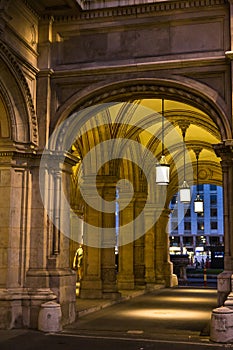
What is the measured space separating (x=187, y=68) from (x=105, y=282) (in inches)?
327

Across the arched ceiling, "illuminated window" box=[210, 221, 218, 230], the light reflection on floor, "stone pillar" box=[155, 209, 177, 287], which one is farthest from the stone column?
"illuminated window" box=[210, 221, 218, 230]

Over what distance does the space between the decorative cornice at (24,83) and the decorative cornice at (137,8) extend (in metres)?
1.97

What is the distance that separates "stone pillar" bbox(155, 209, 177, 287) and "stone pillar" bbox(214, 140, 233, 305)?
523 inches

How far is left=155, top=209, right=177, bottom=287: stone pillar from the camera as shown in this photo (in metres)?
24.7

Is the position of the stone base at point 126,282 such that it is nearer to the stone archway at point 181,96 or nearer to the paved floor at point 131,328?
the paved floor at point 131,328

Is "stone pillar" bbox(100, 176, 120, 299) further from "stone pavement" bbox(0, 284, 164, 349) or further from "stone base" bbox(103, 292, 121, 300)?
"stone pavement" bbox(0, 284, 164, 349)

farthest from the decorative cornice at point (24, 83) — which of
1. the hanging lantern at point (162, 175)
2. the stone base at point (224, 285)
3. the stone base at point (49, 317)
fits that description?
the stone base at point (224, 285)

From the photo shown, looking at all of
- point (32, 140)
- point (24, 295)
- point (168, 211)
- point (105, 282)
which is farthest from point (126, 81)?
point (168, 211)

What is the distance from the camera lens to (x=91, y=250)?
17484 millimetres

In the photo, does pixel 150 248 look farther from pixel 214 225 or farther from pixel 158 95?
pixel 214 225

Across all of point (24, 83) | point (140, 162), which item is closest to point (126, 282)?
point (140, 162)

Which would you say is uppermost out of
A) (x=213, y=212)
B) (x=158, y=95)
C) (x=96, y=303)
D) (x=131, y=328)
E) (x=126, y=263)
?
(x=213, y=212)

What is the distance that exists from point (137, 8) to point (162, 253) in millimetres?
14660

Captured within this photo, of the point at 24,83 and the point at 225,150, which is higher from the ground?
the point at 24,83
